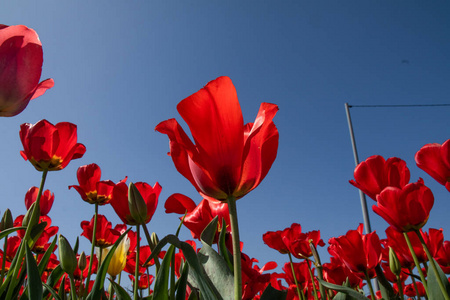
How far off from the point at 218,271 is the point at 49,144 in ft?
3.13

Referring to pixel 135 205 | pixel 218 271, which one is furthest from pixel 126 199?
pixel 218 271

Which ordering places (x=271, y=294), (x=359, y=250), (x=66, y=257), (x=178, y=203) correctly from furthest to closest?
(x=359, y=250) < (x=66, y=257) < (x=178, y=203) < (x=271, y=294)

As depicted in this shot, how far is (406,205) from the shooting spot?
1133 mm

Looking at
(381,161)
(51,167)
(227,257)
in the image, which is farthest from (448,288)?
(51,167)

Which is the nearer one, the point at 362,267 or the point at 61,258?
the point at 61,258

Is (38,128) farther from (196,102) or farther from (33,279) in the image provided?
(196,102)

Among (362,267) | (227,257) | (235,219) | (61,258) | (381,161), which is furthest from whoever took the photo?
(362,267)

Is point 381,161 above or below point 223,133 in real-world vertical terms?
above

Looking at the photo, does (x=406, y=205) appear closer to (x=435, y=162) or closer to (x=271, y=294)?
(x=435, y=162)

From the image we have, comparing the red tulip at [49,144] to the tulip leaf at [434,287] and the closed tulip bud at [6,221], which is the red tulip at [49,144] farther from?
the tulip leaf at [434,287]

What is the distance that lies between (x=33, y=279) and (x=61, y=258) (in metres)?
0.35

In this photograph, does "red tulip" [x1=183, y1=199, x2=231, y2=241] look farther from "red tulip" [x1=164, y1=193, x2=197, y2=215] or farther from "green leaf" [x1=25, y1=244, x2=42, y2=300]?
"green leaf" [x1=25, y1=244, x2=42, y2=300]

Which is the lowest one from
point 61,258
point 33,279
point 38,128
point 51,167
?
point 33,279

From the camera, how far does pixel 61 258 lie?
3.49 feet
